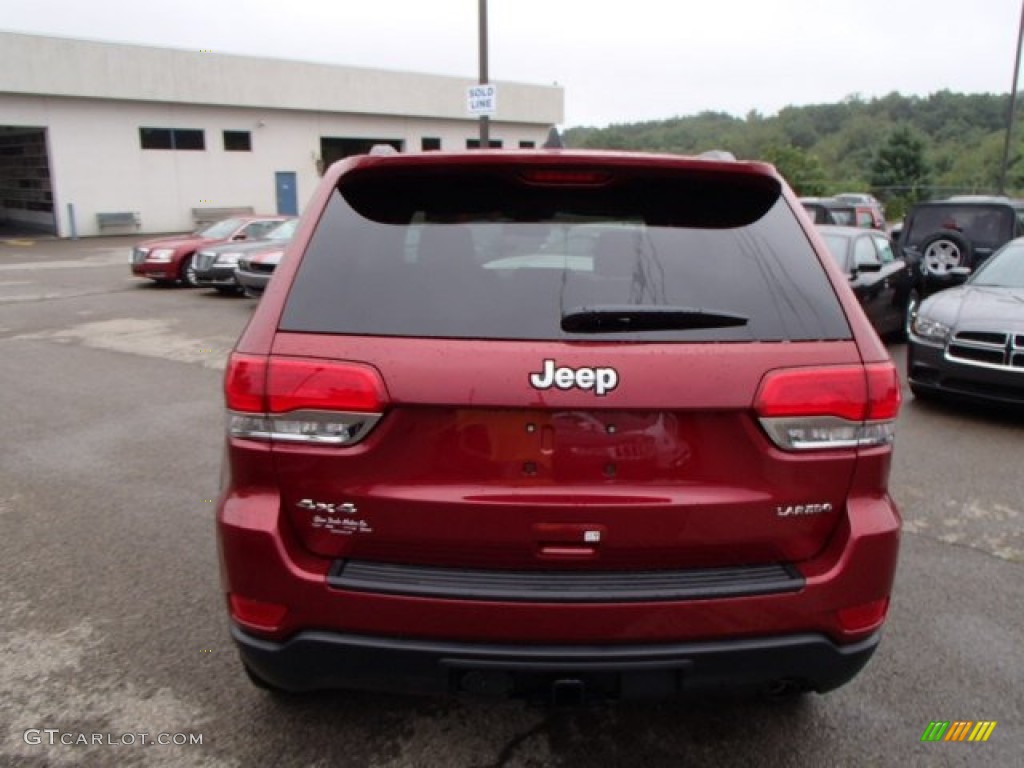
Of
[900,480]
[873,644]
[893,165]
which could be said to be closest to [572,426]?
[873,644]

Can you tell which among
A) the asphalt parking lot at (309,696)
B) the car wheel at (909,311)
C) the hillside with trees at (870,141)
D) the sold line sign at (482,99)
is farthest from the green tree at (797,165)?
the asphalt parking lot at (309,696)

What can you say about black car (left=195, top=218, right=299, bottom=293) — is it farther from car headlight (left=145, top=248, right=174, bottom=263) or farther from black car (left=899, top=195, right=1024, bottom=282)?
black car (left=899, top=195, right=1024, bottom=282)

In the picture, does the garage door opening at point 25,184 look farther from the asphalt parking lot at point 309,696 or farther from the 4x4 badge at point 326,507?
the 4x4 badge at point 326,507

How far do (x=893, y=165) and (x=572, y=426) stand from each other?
184 feet

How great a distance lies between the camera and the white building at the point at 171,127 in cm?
2698

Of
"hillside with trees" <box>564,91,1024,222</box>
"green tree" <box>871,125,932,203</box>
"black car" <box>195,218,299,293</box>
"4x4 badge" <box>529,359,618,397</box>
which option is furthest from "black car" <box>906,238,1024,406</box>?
"green tree" <box>871,125,932,203</box>

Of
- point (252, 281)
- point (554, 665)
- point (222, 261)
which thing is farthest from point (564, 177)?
point (222, 261)

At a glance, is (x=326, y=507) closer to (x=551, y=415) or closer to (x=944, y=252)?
(x=551, y=415)

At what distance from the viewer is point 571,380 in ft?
6.58

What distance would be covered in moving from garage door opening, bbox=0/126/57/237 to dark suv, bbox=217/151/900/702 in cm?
3033

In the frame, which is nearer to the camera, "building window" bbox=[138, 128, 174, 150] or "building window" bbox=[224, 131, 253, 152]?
"building window" bbox=[138, 128, 174, 150]

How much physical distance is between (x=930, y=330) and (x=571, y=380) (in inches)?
235

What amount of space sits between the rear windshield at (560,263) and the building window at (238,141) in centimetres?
3219

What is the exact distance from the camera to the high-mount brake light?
2359 mm
